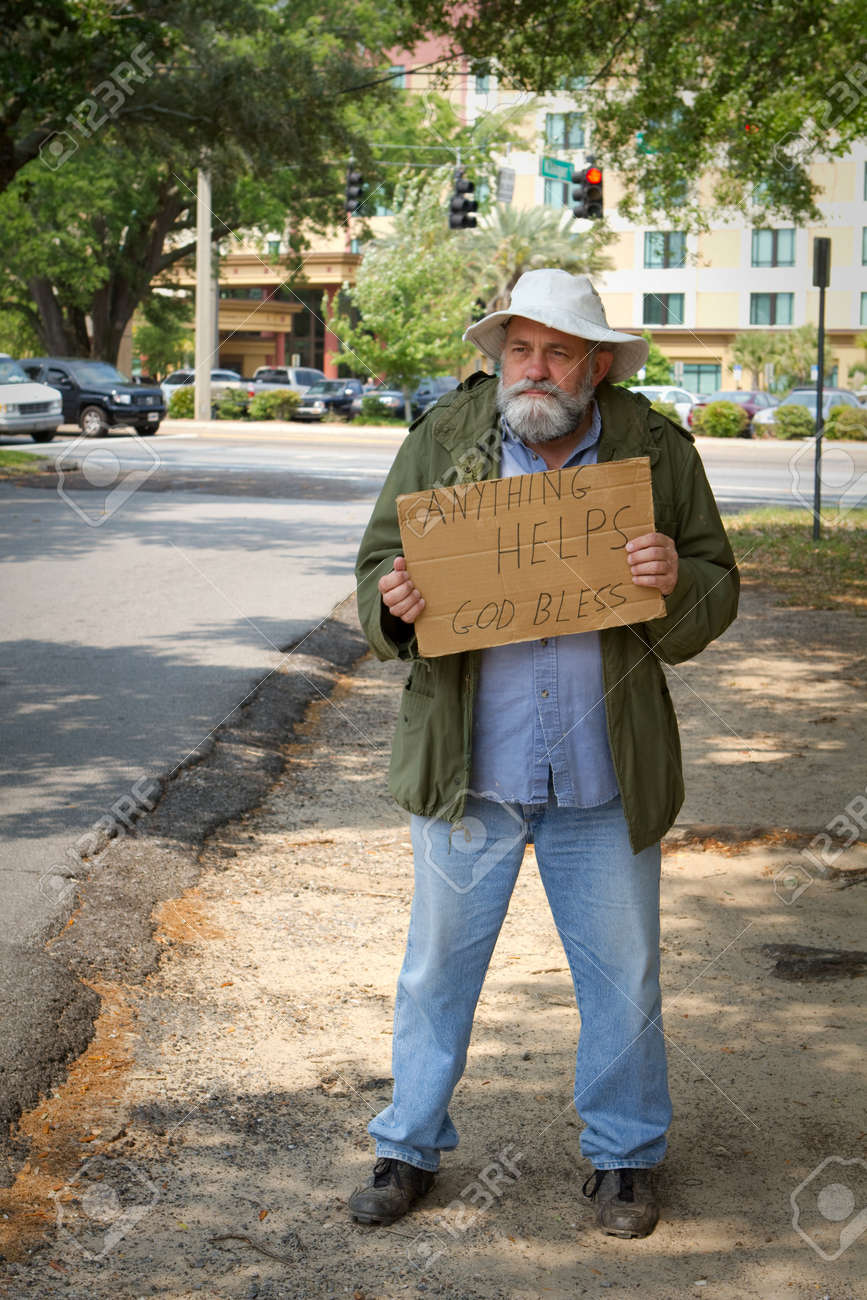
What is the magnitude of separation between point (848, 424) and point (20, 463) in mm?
23289

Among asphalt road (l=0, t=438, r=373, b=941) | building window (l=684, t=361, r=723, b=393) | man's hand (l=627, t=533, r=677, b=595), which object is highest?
building window (l=684, t=361, r=723, b=393)

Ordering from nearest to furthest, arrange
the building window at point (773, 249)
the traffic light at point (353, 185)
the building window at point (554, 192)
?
1. the traffic light at point (353, 185)
2. the building window at point (773, 249)
3. the building window at point (554, 192)

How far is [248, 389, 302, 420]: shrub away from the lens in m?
45.2

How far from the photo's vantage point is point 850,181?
62.5 metres

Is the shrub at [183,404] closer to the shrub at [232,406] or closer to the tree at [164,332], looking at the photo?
the shrub at [232,406]

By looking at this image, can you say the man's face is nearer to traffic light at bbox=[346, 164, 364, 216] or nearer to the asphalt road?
the asphalt road

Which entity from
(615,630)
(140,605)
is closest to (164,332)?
(140,605)

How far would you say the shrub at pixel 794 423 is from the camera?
136 feet
